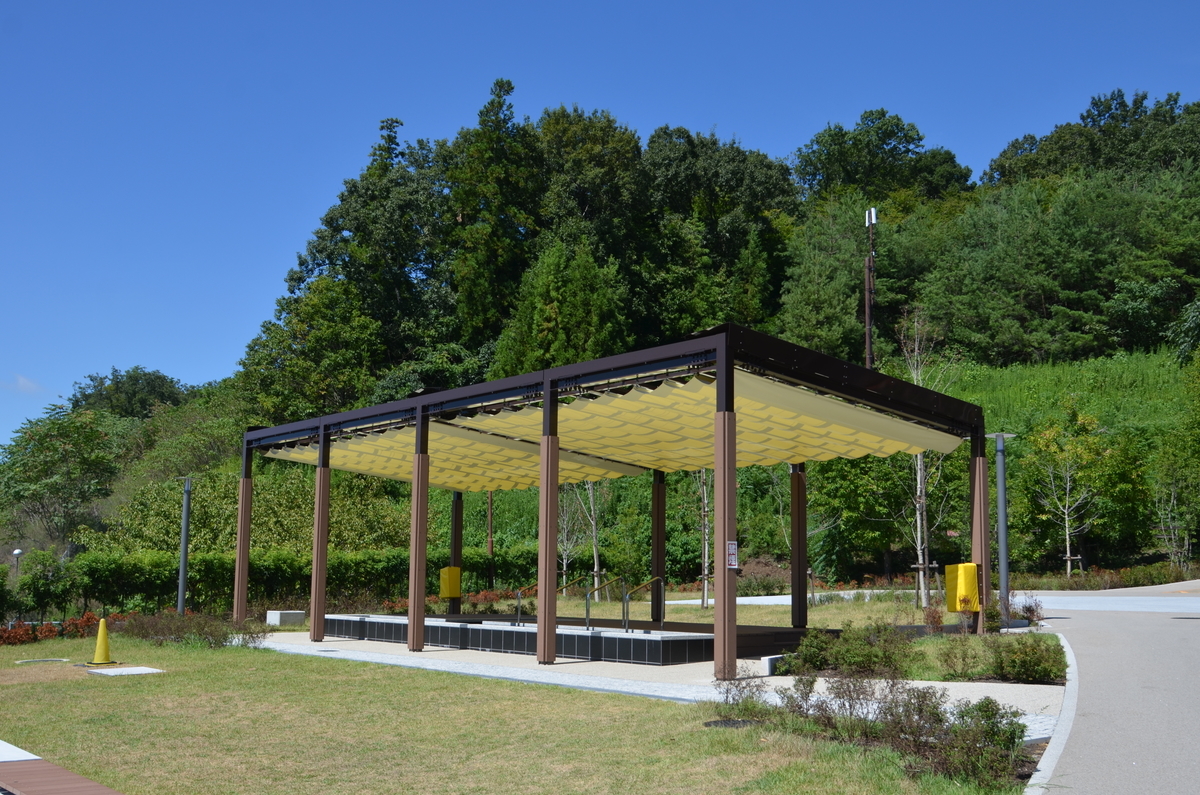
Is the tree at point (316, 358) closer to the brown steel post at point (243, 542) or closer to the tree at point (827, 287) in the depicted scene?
the tree at point (827, 287)

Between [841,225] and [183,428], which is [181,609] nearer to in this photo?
[183,428]

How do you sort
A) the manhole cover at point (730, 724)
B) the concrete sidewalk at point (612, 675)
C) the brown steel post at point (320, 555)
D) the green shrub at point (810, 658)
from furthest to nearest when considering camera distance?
the brown steel post at point (320, 555) < the green shrub at point (810, 658) < the concrete sidewalk at point (612, 675) < the manhole cover at point (730, 724)

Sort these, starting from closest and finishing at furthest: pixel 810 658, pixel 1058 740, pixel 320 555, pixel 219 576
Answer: pixel 1058 740 < pixel 810 658 < pixel 320 555 < pixel 219 576

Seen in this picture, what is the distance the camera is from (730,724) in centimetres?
873

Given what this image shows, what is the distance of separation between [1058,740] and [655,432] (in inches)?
417

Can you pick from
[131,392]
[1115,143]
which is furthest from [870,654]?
[131,392]

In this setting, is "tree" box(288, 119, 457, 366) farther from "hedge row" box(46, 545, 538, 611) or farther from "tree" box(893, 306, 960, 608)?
"tree" box(893, 306, 960, 608)

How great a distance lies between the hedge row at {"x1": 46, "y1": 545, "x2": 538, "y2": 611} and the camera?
76.1 feet

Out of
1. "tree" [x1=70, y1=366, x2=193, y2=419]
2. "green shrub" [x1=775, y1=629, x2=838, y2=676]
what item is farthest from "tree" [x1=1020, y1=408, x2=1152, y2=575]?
"tree" [x1=70, y1=366, x2=193, y2=419]

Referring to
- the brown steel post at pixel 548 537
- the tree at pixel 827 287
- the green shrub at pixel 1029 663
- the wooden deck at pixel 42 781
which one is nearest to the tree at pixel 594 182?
the tree at pixel 827 287

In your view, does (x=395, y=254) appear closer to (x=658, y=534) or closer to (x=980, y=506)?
(x=658, y=534)

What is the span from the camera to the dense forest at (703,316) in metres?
35.1

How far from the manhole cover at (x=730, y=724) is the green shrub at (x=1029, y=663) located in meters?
4.65

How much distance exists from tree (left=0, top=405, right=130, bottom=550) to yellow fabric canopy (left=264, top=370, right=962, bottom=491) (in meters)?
Result: 30.9
